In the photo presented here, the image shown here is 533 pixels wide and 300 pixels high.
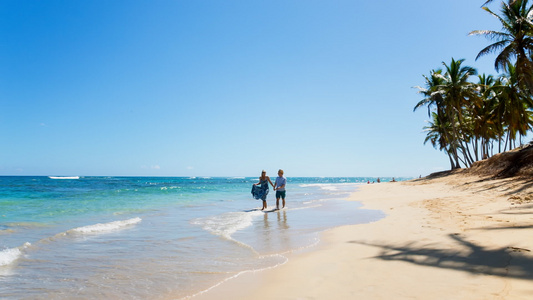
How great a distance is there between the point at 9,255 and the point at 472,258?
7.98 meters

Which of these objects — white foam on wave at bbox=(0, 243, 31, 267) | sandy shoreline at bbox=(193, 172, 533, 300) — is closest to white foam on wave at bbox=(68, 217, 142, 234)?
white foam on wave at bbox=(0, 243, 31, 267)

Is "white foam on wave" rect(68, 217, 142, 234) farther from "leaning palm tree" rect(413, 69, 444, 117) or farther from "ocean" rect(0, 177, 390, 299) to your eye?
"leaning palm tree" rect(413, 69, 444, 117)

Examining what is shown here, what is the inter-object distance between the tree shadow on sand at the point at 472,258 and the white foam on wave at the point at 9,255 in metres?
6.54

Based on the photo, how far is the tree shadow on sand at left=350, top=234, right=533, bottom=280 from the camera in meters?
3.38

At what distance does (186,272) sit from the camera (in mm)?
4645

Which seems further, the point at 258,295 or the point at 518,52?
the point at 518,52

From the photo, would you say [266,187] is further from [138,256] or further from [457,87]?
[457,87]

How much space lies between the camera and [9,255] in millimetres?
5680

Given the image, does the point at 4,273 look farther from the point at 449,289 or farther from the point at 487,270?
the point at 487,270

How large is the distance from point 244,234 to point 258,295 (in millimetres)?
4296

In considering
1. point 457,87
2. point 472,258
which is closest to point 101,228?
point 472,258

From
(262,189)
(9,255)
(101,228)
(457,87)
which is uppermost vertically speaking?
(457,87)

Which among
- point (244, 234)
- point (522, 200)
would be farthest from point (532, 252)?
point (522, 200)

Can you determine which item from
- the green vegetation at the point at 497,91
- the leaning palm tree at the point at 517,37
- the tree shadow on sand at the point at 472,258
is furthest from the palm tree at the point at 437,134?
the tree shadow on sand at the point at 472,258
